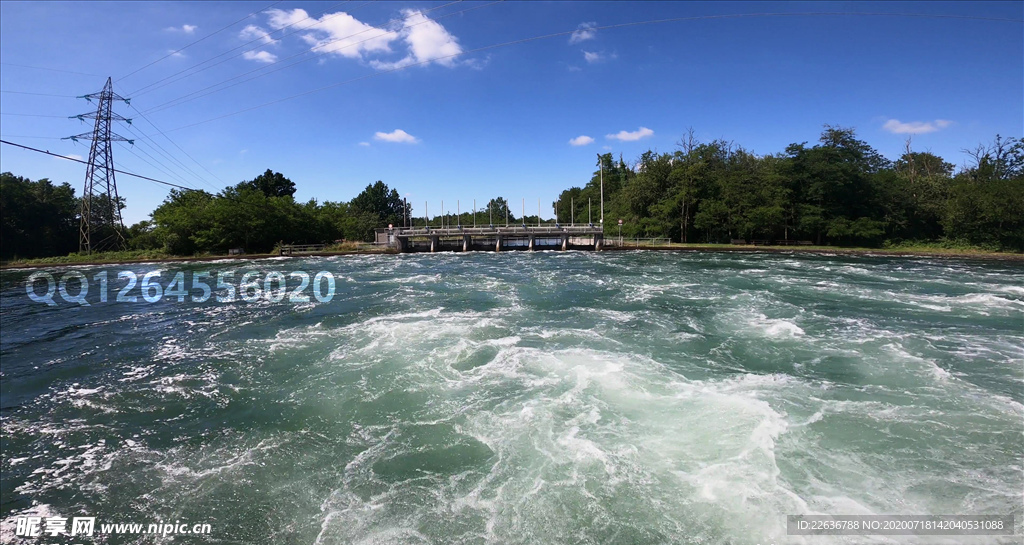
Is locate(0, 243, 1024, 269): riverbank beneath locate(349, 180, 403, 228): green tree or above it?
beneath

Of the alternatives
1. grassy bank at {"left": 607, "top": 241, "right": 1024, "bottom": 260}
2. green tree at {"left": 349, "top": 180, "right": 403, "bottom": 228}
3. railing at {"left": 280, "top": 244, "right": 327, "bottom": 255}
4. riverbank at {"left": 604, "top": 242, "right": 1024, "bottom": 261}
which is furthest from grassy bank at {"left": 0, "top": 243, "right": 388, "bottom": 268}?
green tree at {"left": 349, "top": 180, "right": 403, "bottom": 228}

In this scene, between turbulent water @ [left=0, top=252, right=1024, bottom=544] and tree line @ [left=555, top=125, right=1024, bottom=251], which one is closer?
turbulent water @ [left=0, top=252, right=1024, bottom=544]

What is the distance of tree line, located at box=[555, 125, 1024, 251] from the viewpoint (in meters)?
34.7

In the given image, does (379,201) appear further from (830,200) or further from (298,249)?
(830,200)

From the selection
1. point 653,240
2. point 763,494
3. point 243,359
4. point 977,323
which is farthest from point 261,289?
point 653,240

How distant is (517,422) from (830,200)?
46422 mm

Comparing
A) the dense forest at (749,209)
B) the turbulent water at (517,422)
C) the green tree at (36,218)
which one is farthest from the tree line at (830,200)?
the green tree at (36,218)

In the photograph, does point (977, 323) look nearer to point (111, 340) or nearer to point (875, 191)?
point (111, 340)

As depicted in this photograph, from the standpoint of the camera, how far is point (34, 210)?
38.8 meters

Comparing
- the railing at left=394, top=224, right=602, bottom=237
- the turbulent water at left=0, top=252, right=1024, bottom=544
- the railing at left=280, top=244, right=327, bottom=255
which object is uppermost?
the railing at left=394, top=224, right=602, bottom=237

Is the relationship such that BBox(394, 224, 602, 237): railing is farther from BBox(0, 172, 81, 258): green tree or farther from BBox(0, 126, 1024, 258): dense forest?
BBox(0, 172, 81, 258): green tree

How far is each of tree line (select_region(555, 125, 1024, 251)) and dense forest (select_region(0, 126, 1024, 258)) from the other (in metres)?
0.10

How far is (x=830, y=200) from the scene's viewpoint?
3991 cm

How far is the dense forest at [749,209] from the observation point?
36.2 m
